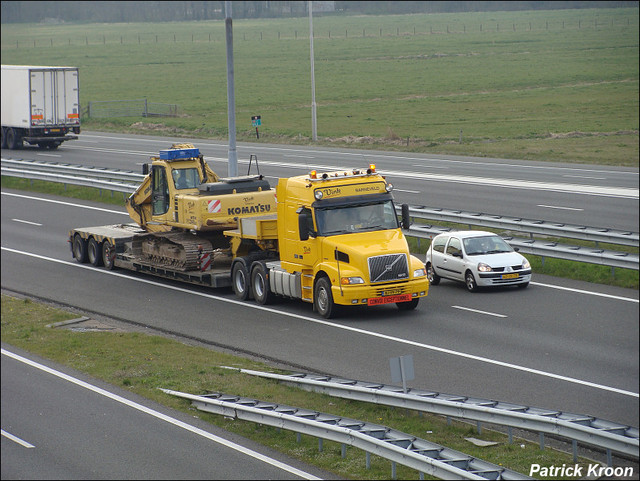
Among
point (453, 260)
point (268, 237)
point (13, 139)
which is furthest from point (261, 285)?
point (13, 139)

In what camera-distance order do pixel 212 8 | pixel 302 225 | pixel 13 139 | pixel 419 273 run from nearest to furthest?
pixel 212 8, pixel 419 273, pixel 302 225, pixel 13 139

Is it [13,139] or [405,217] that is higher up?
[13,139]

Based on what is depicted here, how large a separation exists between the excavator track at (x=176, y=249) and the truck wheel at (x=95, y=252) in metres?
2.09

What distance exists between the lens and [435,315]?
2447 cm

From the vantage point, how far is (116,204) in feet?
134

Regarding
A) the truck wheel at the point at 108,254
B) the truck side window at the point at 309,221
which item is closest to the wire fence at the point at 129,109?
the truck wheel at the point at 108,254

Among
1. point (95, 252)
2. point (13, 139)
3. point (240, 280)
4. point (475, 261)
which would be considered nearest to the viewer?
point (475, 261)

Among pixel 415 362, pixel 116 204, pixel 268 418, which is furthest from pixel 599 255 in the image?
pixel 116 204

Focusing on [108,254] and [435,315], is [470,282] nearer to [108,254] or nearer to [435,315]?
[435,315]

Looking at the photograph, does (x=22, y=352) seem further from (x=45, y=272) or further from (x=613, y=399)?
(x=613, y=399)

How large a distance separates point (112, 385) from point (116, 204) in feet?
75.6

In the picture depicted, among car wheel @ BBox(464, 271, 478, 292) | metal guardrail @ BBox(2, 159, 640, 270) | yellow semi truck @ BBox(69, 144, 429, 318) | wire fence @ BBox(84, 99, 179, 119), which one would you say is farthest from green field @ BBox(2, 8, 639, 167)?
car wheel @ BBox(464, 271, 478, 292)

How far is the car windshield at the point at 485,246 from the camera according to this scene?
2792 cm

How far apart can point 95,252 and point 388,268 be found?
12307 mm
